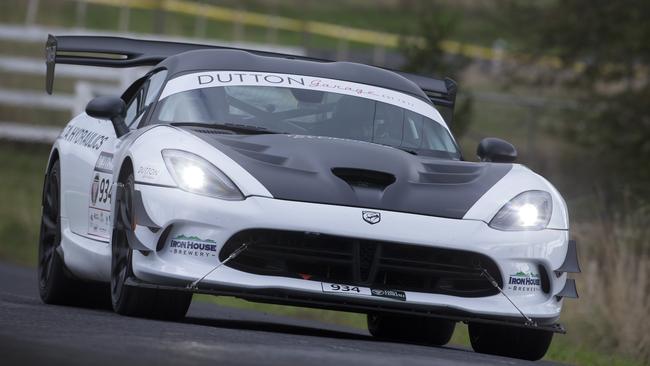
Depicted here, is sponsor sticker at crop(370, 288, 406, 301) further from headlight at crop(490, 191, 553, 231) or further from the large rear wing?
the large rear wing

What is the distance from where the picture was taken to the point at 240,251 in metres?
8.61

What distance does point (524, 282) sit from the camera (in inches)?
354

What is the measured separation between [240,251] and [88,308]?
95.1 inches

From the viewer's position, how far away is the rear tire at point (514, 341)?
9289 mm

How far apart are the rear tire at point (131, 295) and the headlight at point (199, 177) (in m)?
0.30

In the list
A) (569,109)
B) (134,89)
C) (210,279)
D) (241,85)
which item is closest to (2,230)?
(569,109)

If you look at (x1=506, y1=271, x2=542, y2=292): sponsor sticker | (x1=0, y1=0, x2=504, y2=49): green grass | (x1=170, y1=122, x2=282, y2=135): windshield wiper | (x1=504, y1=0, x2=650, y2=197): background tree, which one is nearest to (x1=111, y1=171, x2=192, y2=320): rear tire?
(x1=170, y1=122, x2=282, y2=135): windshield wiper

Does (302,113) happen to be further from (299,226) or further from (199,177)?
(299,226)

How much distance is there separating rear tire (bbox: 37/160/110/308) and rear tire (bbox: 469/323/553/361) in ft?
8.58

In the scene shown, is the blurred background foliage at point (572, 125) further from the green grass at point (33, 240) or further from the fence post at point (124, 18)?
the fence post at point (124, 18)

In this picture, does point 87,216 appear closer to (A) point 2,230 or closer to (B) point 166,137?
(B) point 166,137

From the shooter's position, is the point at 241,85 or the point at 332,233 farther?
the point at 241,85

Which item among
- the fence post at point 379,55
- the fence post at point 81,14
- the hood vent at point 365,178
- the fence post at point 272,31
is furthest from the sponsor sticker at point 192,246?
the fence post at point 272,31

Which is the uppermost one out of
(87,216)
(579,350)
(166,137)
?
(166,137)
